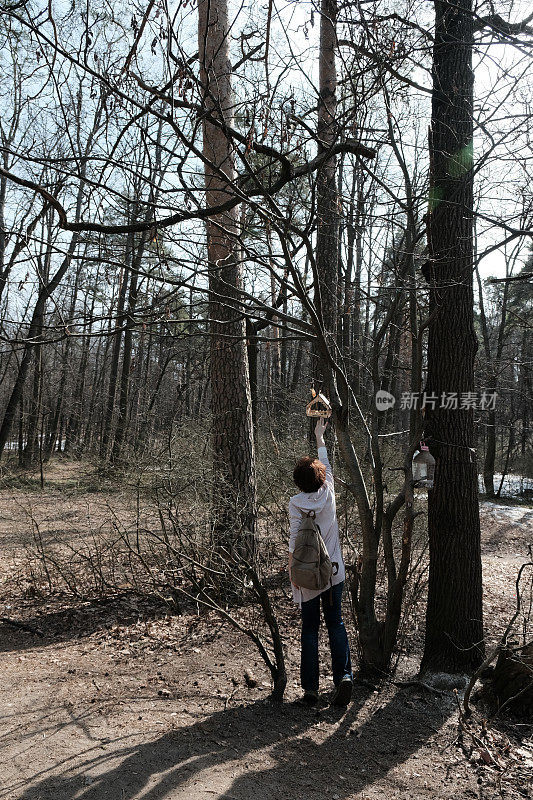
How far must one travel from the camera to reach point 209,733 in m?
3.71

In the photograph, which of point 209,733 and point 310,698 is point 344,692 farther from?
point 209,733

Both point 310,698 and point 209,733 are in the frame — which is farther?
point 310,698

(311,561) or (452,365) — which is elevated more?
(452,365)

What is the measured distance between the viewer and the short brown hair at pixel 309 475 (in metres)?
4.13

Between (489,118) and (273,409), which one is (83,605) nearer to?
(273,409)

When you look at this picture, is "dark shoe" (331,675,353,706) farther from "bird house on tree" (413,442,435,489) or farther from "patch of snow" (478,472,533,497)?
"patch of snow" (478,472,533,497)

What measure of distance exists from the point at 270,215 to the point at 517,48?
2.34 meters

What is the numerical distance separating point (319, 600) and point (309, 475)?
0.88 meters

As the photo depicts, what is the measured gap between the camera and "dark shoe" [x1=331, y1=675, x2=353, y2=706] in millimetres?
4023

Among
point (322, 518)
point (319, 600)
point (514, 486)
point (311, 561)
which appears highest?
point (322, 518)

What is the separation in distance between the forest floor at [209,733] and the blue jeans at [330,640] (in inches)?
9.3

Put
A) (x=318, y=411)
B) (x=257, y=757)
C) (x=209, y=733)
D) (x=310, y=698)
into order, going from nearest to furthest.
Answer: (x=257, y=757), (x=209, y=733), (x=310, y=698), (x=318, y=411)

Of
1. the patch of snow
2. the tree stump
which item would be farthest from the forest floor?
the patch of snow

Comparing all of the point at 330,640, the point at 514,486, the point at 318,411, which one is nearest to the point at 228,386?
the point at 318,411
